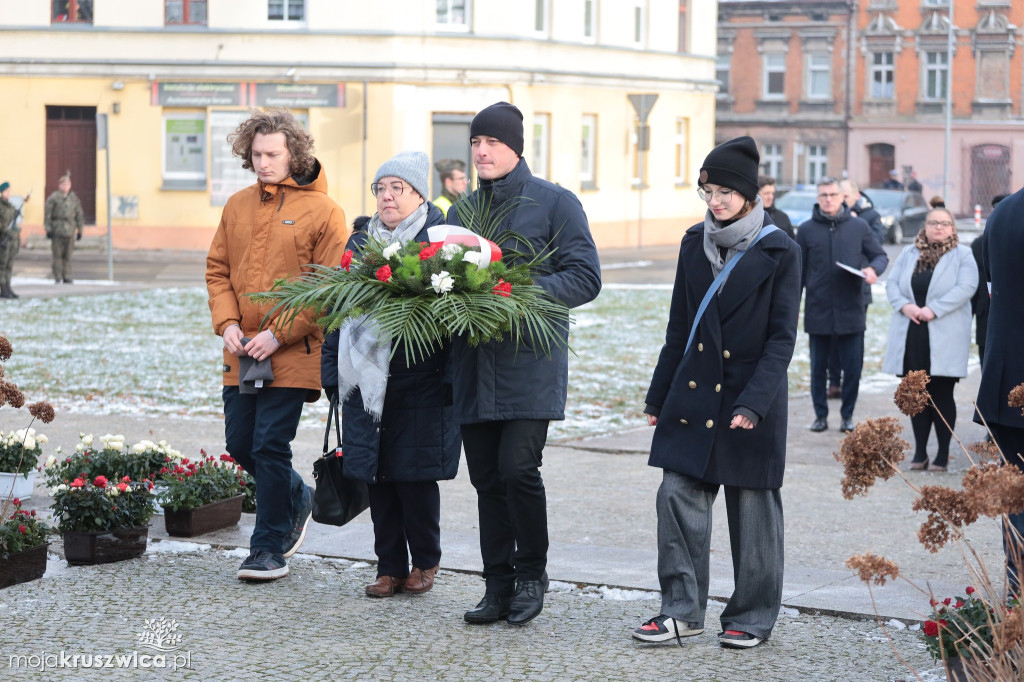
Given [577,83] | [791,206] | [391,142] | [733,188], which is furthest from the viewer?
[791,206]

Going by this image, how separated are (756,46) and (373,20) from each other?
3330 cm

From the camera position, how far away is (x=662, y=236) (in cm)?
4100

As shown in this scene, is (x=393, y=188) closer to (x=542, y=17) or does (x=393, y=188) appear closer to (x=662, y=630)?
(x=662, y=630)

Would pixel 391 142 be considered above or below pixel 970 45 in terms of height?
below

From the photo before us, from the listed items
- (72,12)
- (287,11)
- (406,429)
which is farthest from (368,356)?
(72,12)

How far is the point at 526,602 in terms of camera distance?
576cm

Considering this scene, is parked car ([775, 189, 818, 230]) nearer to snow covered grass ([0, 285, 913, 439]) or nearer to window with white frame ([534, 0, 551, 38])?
window with white frame ([534, 0, 551, 38])

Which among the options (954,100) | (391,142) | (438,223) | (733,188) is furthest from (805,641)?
(954,100)

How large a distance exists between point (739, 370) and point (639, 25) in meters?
35.6

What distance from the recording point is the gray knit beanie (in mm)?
6066

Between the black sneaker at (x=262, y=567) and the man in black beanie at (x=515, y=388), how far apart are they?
1059 mm

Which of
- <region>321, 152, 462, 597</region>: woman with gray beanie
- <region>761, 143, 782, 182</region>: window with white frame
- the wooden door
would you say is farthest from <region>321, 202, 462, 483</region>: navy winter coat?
<region>761, 143, 782, 182</region>: window with white frame

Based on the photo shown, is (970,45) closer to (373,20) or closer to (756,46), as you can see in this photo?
(756,46)

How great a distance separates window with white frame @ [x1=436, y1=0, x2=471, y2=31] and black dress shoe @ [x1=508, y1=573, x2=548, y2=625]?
95.8 feet
